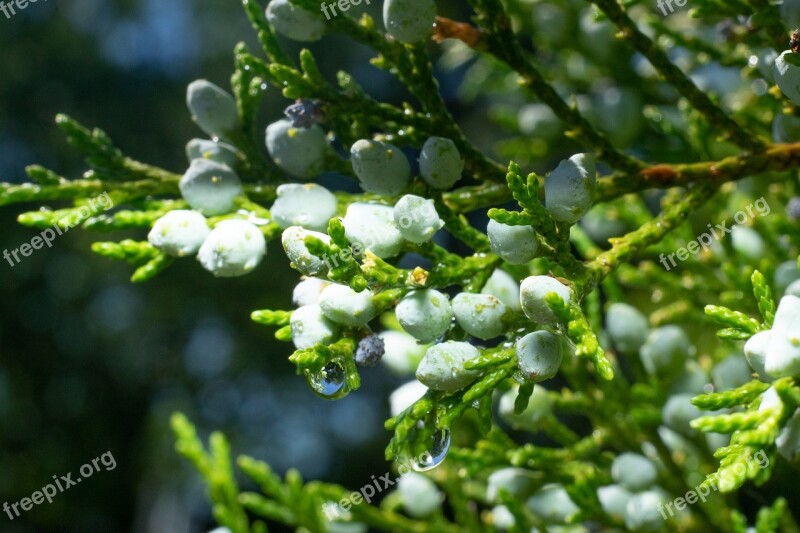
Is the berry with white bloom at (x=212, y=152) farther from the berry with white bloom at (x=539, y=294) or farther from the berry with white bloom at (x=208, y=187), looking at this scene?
the berry with white bloom at (x=539, y=294)

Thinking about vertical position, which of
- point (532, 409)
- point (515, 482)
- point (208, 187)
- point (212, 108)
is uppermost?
point (212, 108)

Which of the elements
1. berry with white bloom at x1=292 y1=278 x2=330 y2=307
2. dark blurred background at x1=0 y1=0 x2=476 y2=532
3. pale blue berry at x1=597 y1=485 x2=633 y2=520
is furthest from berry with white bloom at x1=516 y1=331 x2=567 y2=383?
dark blurred background at x1=0 y1=0 x2=476 y2=532

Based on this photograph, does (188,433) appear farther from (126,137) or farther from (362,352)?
(126,137)

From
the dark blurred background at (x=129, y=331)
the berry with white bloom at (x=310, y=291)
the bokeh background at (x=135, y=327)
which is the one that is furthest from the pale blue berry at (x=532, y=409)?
the dark blurred background at (x=129, y=331)

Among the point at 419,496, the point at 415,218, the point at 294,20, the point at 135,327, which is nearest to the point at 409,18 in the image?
the point at 294,20

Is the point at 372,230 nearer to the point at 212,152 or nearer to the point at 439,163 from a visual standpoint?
the point at 439,163

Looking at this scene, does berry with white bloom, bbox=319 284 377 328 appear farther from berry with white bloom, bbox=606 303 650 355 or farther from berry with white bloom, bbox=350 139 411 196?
berry with white bloom, bbox=606 303 650 355
